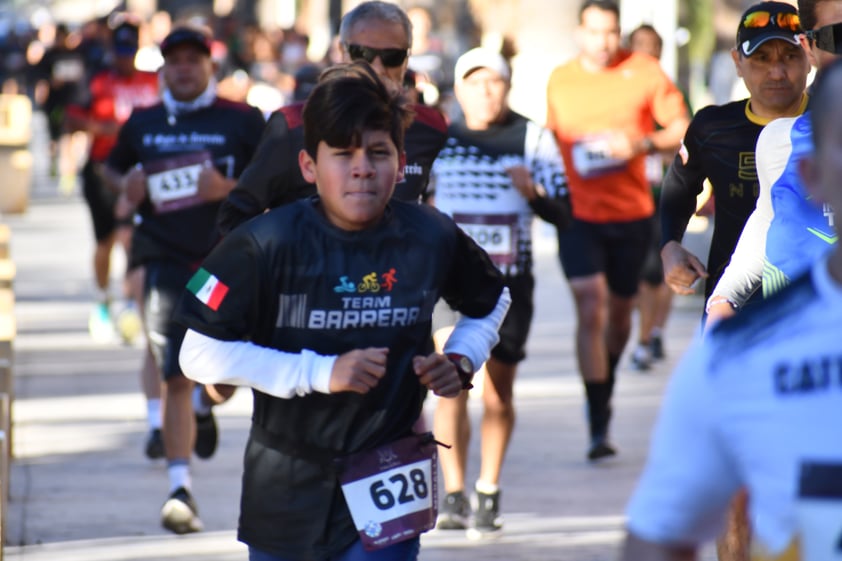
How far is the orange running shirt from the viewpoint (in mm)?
9367

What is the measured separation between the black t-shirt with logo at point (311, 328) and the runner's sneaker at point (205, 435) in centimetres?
457

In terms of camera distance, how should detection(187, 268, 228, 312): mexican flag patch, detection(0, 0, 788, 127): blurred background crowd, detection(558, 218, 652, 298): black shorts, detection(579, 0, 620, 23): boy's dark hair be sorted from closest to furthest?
detection(187, 268, 228, 312): mexican flag patch
detection(558, 218, 652, 298): black shorts
detection(579, 0, 620, 23): boy's dark hair
detection(0, 0, 788, 127): blurred background crowd

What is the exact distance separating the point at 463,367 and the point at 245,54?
79.0 ft

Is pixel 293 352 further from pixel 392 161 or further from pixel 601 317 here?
pixel 601 317

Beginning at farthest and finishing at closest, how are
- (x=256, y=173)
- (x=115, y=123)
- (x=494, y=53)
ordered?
(x=115, y=123), (x=494, y=53), (x=256, y=173)

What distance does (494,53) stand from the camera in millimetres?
7754

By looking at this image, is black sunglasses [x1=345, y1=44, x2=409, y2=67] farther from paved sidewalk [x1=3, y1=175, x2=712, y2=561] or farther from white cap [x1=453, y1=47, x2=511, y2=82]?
paved sidewalk [x1=3, y1=175, x2=712, y2=561]

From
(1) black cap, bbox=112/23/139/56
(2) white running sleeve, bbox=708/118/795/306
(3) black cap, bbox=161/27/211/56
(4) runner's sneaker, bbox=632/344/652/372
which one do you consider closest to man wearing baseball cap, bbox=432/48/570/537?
(3) black cap, bbox=161/27/211/56

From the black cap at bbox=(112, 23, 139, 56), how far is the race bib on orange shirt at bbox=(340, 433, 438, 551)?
8113 millimetres

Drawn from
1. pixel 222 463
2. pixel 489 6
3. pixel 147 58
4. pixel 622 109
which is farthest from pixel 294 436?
pixel 489 6

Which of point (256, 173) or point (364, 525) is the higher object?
point (256, 173)

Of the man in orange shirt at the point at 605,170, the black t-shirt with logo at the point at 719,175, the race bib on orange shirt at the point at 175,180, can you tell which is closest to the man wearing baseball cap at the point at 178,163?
the race bib on orange shirt at the point at 175,180

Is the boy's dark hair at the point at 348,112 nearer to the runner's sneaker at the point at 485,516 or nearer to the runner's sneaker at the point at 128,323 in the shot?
the runner's sneaker at the point at 485,516

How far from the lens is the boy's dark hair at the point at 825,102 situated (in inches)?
90.0
